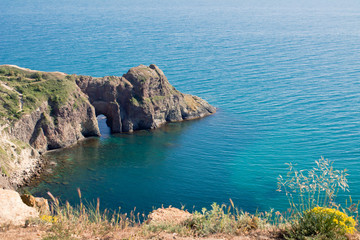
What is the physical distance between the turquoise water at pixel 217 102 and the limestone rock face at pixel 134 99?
338cm

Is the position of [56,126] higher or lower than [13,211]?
lower

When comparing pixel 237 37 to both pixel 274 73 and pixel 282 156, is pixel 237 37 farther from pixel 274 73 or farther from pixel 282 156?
pixel 282 156

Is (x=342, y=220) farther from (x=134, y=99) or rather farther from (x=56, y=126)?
(x=134, y=99)

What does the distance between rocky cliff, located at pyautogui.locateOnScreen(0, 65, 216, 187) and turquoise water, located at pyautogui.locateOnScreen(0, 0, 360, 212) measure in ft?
9.86

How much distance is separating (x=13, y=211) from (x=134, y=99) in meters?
49.1

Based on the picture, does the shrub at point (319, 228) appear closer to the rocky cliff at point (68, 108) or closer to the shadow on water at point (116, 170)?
the shadow on water at point (116, 170)

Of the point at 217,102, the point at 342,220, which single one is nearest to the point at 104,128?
the point at 217,102

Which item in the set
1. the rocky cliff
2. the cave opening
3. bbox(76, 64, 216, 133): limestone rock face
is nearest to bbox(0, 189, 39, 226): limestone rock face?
the rocky cliff

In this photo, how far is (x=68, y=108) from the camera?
6088 centimetres

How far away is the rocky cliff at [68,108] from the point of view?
52.1m

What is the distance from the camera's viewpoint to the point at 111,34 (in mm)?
147375

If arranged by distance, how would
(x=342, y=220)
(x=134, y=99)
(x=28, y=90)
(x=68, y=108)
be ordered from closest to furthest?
(x=342, y=220), (x=28, y=90), (x=68, y=108), (x=134, y=99)

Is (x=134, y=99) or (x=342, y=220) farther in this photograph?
(x=134, y=99)

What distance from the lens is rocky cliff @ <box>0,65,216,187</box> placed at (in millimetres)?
52094
